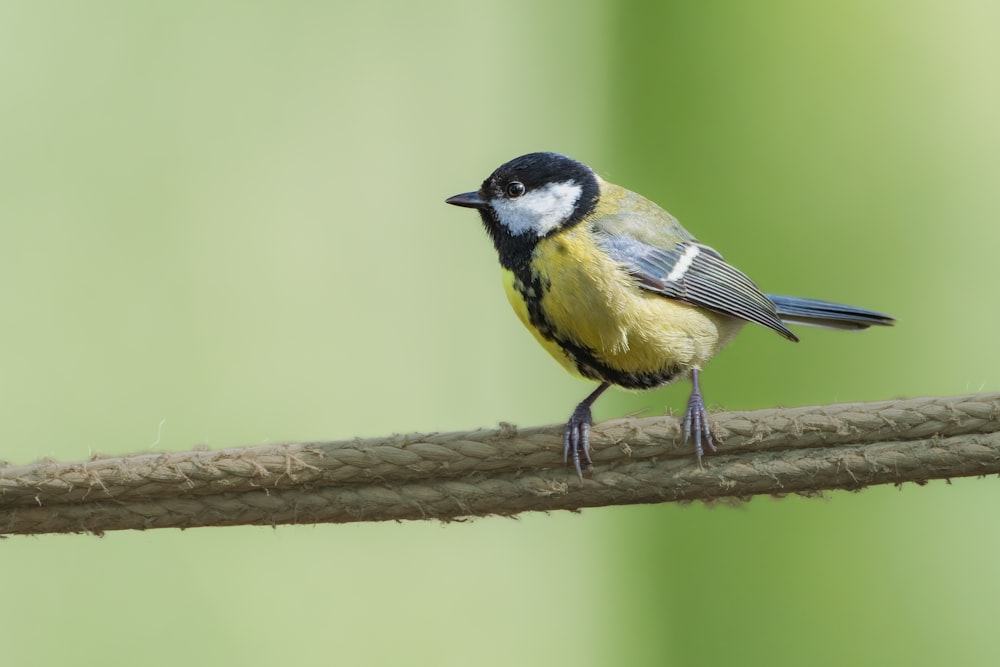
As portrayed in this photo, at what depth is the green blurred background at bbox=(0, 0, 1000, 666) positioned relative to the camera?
1437 mm

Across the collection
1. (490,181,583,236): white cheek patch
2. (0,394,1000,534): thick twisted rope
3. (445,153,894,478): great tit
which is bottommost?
(0,394,1000,534): thick twisted rope

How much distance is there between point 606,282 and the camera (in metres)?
1.04

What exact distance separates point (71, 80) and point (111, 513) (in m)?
0.93

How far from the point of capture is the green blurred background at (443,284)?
144cm

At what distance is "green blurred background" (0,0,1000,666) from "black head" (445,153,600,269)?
289 millimetres

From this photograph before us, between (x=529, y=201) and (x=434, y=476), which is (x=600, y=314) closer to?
(x=529, y=201)

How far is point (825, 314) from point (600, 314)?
34 centimetres

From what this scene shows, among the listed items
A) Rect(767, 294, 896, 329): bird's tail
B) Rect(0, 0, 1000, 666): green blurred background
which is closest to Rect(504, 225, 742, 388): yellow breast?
Rect(767, 294, 896, 329): bird's tail

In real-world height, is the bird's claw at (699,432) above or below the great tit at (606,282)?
below

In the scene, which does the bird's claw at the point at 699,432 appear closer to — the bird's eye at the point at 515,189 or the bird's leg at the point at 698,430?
the bird's leg at the point at 698,430

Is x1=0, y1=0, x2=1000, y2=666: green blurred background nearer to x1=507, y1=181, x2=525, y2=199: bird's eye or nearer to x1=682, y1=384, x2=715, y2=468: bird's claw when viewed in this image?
x1=507, y1=181, x2=525, y2=199: bird's eye

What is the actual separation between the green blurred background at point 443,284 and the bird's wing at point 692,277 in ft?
0.94

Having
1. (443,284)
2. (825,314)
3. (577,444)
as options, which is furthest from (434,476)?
(443,284)

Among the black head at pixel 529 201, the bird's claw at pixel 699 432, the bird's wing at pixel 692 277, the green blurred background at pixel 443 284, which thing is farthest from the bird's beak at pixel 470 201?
the bird's claw at pixel 699 432
